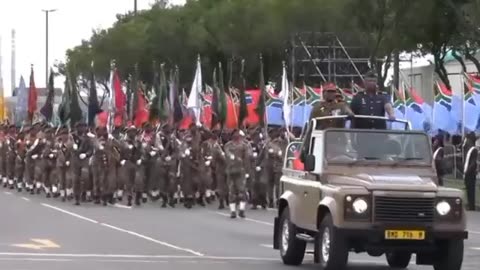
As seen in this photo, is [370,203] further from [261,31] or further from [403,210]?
[261,31]

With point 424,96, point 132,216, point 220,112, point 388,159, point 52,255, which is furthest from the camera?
point 424,96

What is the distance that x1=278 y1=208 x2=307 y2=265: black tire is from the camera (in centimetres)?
1773

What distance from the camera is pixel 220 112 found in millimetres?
41438

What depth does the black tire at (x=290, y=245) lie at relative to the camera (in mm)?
Answer: 17734

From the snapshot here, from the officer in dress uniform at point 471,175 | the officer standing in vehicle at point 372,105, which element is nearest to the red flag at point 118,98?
the officer in dress uniform at point 471,175

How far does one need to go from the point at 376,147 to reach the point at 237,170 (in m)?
12.3

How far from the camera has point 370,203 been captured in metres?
15.7

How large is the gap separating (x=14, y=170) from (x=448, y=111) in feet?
46.5

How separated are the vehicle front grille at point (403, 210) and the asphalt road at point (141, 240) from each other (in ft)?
7.26

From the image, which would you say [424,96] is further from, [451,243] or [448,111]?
[451,243]

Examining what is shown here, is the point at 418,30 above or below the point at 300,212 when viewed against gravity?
above

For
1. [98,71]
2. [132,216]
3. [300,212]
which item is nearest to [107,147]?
[132,216]

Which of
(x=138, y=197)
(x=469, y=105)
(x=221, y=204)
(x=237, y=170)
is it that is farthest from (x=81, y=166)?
(x=469, y=105)

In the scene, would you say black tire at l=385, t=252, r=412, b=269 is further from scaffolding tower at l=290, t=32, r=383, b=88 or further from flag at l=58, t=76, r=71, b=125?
scaffolding tower at l=290, t=32, r=383, b=88
